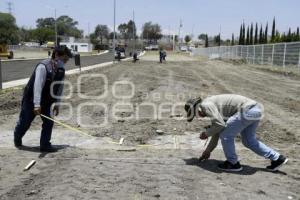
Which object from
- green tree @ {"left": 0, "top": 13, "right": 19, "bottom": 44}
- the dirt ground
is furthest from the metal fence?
green tree @ {"left": 0, "top": 13, "right": 19, "bottom": 44}

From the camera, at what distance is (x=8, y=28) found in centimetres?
11650

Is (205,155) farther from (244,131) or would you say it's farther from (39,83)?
(39,83)

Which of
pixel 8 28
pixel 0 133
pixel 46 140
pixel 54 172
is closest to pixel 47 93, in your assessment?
pixel 46 140

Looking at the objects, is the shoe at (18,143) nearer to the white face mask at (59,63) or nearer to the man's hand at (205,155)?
the white face mask at (59,63)

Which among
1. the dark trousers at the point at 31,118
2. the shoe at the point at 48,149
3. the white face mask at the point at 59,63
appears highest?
the white face mask at the point at 59,63

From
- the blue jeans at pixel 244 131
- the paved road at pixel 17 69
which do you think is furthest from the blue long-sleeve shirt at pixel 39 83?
the paved road at pixel 17 69

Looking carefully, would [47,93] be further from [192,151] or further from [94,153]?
[192,151]

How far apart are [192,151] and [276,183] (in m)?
2.26

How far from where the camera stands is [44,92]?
7.90 meters

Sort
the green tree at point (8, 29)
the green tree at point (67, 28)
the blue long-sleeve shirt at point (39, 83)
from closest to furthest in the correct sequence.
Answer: the blue long-sleeve shirt at point (39, 83) < the green tree at point (8, 29) < the green tree at point (67, 28)

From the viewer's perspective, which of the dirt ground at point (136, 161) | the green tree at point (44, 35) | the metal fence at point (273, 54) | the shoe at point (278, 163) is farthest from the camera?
the green tree at point (44, 35)

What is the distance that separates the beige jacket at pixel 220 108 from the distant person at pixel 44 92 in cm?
260

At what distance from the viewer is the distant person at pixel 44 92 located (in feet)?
25.3

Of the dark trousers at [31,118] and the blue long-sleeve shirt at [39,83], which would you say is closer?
the blue long-sleeve shirt at [39,83]
